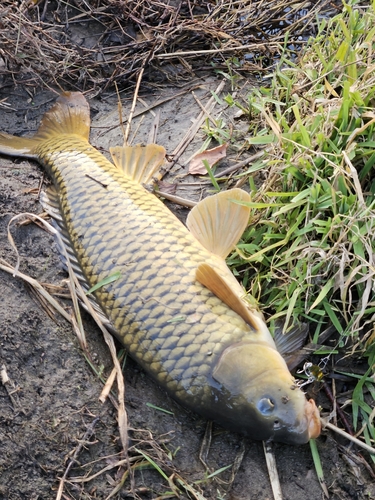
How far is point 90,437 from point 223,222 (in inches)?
49.7

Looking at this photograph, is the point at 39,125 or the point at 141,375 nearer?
the point at 141,375

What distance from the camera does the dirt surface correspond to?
7.76ft

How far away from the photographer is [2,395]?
2445 millimetres

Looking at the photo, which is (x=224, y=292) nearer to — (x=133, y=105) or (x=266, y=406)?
(x=266, y=406)

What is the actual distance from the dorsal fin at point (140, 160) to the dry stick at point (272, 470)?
1.68 metres

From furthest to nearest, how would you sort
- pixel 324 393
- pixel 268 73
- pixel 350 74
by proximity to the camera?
pixel 268 73 → pixel 350 74 → pixel 324 393


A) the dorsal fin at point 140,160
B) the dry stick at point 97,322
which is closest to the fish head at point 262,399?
the dry stick at point 97,322

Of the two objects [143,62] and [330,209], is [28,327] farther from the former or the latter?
[143,62]

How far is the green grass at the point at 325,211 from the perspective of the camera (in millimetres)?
2516

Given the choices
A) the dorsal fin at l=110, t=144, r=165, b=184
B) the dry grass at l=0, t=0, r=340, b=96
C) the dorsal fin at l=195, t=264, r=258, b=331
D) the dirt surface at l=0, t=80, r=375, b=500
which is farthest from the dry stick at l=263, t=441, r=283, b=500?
the dry grass at l=0, t=0, r=340, b=96

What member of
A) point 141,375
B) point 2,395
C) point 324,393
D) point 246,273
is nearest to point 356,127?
point 246,273

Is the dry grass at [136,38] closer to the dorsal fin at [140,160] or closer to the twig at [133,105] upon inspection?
the twig at [133,105]

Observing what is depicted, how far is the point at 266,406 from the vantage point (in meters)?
2.36

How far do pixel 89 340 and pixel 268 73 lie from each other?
2.35m
